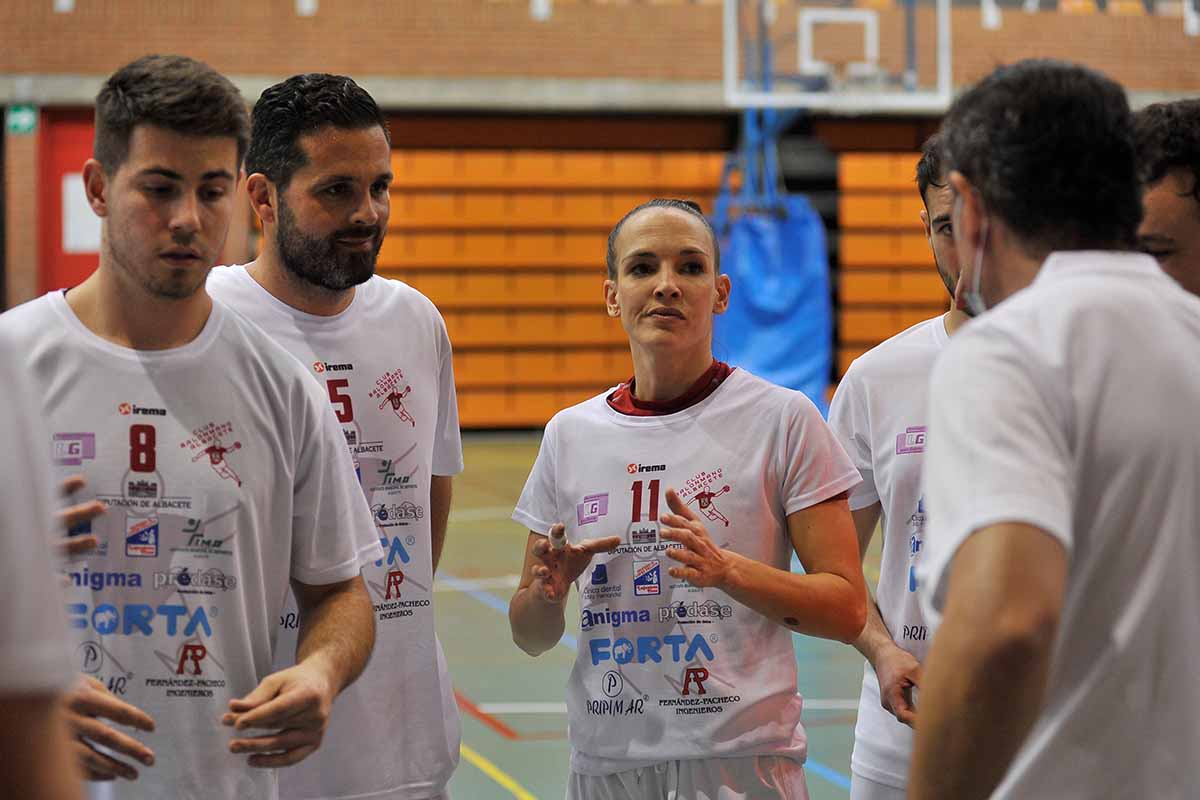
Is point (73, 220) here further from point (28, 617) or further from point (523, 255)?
point (28, 617)

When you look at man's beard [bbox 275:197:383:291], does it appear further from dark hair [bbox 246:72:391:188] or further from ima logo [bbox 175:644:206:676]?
ima logo [bbox 175:644:206:676]

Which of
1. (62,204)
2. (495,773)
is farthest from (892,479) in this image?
(62,204)

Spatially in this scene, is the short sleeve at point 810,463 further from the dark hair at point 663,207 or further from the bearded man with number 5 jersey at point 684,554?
the dark hair at point 663,207

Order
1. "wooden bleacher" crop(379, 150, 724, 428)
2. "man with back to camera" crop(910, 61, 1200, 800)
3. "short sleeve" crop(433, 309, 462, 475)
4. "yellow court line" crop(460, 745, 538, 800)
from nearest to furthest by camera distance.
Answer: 1. "man with back to camera" crop(910, 61, 1200, 800)
2. "short sleeve" crop(433, 309, 462, 475)
3. "yellow court line" crop(460, 745, 538, 800)
4. "wooden bleacher" crop(379, 150, 724, 428)

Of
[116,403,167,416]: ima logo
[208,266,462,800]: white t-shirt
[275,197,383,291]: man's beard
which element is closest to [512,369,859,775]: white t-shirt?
[208,266,462,800]: white t-shirt

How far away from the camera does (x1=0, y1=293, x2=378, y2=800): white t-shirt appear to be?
2.14 metres

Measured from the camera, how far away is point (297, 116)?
285 centimetres

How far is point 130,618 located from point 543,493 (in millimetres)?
1058

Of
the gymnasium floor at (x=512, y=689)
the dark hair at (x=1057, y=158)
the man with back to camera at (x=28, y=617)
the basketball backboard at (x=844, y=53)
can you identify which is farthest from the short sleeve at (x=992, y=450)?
the basketball backboard at (x=844, y=53)

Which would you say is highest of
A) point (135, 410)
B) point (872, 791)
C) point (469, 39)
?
point (469, 39)

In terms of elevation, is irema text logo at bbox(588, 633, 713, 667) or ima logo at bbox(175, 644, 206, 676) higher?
ima logo at bbox(175, 644, 206, 676)

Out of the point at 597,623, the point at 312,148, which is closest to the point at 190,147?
the point at 312,148

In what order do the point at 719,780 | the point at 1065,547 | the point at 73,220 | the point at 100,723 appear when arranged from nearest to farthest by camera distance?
the point at 1065,547 → the point at 100,723 → the point at 719,780 → the point at 73,220

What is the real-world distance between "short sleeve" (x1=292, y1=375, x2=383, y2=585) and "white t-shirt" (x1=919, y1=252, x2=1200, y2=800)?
1160 millimetres
